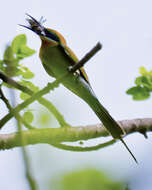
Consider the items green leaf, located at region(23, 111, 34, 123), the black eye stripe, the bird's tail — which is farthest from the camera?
the black eye stripe

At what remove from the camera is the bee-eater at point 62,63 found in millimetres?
3086

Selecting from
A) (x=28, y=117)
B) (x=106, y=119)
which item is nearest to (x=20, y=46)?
(x=28, y=117)

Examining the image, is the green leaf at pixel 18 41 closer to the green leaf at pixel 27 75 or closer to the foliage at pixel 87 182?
the green leaf at pixel 27 75

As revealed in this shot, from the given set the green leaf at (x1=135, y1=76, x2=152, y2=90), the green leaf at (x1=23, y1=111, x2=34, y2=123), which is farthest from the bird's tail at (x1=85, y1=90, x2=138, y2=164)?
the green leaf at (x1=23, y1=111, x2=34, y2=123)

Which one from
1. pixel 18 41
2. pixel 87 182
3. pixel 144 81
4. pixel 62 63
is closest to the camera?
pixel 87 182

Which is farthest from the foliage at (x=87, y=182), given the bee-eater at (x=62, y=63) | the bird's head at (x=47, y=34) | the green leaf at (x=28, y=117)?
the bird's head at (x=47, y=34)

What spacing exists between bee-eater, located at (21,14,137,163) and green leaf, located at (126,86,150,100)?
366 mm

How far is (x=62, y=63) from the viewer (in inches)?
129

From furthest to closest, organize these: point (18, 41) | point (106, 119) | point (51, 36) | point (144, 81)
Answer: point (51, 36) → point (106, 119) → point (144, 81) → point (18, 41)

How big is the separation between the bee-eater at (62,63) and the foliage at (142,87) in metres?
0.38

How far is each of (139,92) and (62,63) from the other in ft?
3.26

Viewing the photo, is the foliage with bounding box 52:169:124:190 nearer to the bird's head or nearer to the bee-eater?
the bee-eater

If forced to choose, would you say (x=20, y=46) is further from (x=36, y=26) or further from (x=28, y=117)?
(x=36, y=26)

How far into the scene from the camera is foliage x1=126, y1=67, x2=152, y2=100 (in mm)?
2467
